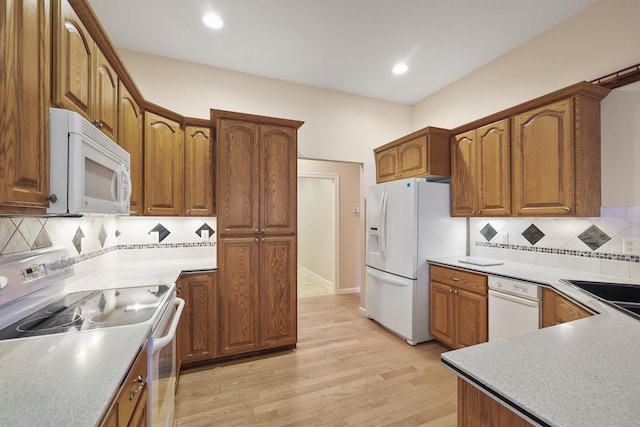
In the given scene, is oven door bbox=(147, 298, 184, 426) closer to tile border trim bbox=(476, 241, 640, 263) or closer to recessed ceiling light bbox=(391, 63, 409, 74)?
tile border trim bbox=(476, 241, 640, 263)

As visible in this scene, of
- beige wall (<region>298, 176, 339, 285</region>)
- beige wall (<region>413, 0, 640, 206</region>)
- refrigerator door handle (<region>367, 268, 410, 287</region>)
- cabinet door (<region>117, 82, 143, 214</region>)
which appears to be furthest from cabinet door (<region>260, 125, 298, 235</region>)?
beige wall (<region>413, 0, 640, 206</region>)

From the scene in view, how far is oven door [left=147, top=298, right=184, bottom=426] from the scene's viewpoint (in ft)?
3.67

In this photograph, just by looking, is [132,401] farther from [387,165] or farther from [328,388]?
[387,165]

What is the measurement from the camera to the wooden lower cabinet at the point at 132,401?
0.75 meters

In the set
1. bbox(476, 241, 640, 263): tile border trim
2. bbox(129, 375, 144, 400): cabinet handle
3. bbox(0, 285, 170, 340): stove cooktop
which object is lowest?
bbox(129, 375, 144, 400): cabinet handle

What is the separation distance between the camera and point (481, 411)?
2.61 ft

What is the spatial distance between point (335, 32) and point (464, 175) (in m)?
1.86

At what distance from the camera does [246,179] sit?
8.30 ft

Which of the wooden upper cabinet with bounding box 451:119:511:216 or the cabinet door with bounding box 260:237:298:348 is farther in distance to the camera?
the cabinet door with bounding box 260:237:298:348

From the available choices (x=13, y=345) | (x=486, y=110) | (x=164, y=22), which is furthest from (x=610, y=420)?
(x=164, y=22)

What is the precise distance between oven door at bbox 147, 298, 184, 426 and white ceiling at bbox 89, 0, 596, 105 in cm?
229

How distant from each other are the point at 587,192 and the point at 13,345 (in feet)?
10.7

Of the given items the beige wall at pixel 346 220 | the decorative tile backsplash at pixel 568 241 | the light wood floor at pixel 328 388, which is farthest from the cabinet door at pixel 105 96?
the decorative tile backsplash at pixel 568 241

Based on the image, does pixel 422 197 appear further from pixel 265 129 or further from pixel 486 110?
pixel 265 129
